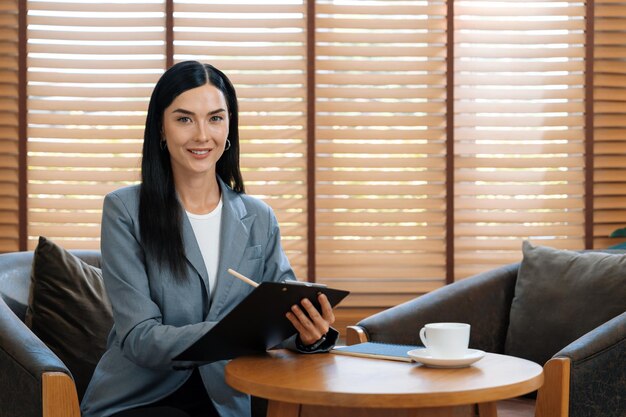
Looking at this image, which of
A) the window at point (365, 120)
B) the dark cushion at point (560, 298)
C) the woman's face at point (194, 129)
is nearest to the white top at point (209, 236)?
the woman's face at point (194, 129)

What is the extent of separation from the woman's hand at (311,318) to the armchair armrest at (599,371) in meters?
0.66

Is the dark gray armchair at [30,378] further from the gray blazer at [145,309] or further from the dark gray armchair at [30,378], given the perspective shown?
the gray blazer at [145,309]

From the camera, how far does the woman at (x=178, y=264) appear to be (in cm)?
220

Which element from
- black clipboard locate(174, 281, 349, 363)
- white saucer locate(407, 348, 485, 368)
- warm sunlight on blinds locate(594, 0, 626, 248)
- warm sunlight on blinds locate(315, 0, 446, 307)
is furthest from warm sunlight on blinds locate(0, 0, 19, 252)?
warm sunlight on blinds locate(594, 0, 626, 248)

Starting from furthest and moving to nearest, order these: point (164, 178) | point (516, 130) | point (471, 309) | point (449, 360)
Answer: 1. point (516, 130)
2. point (471, 309)
3. point (164, 178)
4. point (449, 360)

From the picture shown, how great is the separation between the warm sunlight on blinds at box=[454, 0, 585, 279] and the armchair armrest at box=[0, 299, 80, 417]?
2.19 meters

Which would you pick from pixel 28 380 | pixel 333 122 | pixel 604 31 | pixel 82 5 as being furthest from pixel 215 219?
pixel 604 31

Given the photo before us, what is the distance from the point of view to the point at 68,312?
2840 millimetres

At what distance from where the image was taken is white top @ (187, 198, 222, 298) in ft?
7.82

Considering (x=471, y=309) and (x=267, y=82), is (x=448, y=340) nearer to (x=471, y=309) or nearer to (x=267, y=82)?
(x=471, y=309)

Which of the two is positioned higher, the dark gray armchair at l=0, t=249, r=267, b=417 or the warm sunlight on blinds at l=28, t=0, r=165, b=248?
the warm sunlight on blinds at l=28, t=0, r=165, b=248

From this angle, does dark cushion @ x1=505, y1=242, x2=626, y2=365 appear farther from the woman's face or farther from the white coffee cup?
the woman's face

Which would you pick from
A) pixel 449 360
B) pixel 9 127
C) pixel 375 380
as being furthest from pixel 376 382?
pixel 9 127

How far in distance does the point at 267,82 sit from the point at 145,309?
6.28 feet
